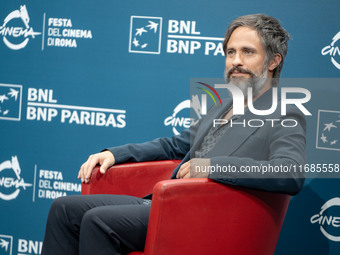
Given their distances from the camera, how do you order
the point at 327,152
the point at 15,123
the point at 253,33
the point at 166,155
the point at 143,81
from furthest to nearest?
the point at 15,123 < the point at 143,81 < the point at 327,152 < the point at 166,155 < the point at 253,33

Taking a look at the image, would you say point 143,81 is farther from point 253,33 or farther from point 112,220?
point 112,220

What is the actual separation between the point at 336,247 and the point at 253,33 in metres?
1.49

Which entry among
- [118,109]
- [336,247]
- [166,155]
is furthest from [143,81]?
[336,247]

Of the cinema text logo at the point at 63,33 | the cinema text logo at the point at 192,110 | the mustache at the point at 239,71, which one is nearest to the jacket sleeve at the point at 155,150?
the cinema text logo at the point at 192,110

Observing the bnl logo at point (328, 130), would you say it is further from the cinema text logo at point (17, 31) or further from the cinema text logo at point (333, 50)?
the cinema text logo at point (17, 31)

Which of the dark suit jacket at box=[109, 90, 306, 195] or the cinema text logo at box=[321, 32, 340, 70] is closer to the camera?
the dark suit jacket at box=[109, 90, 306, 195]

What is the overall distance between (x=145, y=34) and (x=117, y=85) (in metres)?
0.39

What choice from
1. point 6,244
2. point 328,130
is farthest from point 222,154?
point 6,244

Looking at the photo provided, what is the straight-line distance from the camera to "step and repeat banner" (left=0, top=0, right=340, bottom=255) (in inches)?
117

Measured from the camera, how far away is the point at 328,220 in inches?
119

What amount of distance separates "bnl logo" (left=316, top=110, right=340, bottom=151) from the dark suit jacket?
720 mm

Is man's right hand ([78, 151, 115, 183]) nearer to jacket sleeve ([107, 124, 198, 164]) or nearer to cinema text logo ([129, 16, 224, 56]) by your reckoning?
jacket sleeve ([107, 124, 198, 164])

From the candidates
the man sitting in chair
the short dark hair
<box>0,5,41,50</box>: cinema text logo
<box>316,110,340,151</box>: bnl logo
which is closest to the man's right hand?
the man sitting in chair

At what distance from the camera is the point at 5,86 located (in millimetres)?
3555
